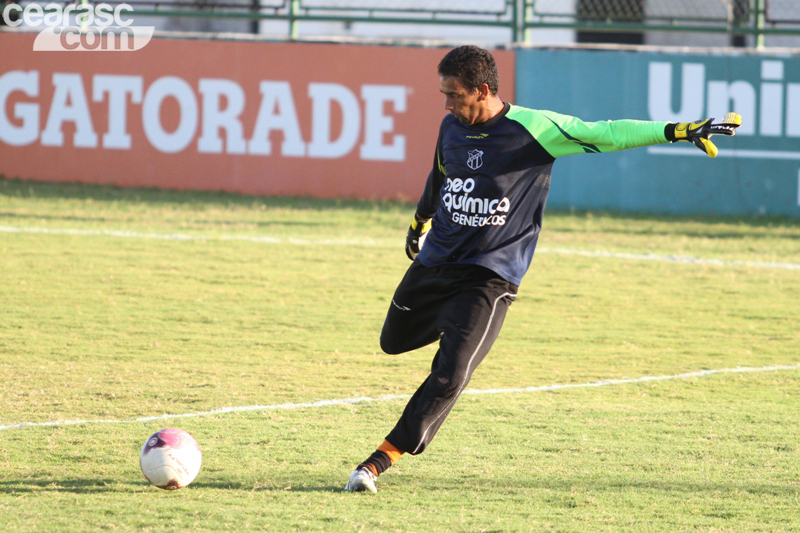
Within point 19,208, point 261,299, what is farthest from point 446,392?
point 19,208

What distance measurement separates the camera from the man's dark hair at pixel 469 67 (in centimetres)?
470

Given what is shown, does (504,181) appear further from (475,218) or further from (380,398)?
(380,398)

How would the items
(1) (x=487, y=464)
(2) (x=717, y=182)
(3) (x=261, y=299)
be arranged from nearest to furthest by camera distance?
(1) (x=487, y=464) < (3) (x=261, y=299) < (2) (x=717, y=182)

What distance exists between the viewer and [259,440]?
545cm

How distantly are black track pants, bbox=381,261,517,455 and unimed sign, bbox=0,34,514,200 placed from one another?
1130cm

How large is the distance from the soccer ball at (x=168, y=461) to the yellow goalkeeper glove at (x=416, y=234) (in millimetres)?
1609

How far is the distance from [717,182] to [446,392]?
39.7 feet

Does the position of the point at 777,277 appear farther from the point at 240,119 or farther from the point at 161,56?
the point at 161,56

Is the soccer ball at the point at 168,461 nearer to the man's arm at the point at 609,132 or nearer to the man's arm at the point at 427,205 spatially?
the man's arm at the point at 427,205

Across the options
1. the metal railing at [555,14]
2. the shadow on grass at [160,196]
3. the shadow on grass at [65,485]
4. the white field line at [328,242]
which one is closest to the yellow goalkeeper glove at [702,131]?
the shadow on grass at [65,485]

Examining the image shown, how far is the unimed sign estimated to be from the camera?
16281 mm

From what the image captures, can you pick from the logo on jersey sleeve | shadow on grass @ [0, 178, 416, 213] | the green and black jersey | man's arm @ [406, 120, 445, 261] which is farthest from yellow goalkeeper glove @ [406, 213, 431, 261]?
shadow on grass @ [0, 178, 416, 213]

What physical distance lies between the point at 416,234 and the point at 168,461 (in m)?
1.80

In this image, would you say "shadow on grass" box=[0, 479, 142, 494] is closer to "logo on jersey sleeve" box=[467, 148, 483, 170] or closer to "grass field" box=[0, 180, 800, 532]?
"grass field" box=[0, 180, 800, 532]
